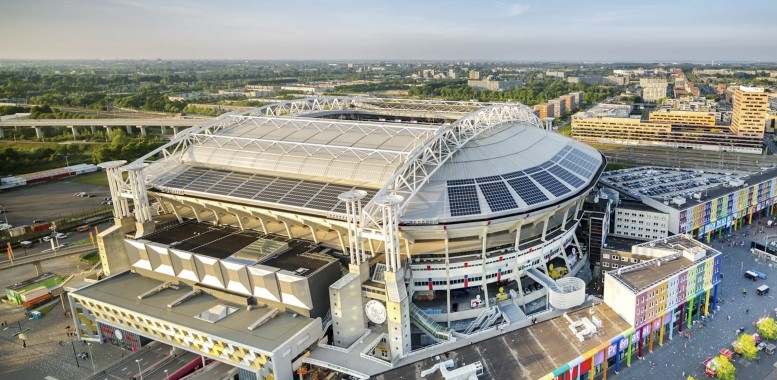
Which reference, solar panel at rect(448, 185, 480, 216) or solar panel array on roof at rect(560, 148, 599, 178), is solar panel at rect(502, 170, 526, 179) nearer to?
solar panel at rect(448, 185, 480, 216)

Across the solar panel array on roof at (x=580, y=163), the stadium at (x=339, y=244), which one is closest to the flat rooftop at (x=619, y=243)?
the stadium at (x=339, y=244)

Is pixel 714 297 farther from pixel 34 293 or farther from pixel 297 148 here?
pixel 34 293

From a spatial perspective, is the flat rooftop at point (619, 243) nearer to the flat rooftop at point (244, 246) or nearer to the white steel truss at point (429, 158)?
the white steel truss at point (429, 158)


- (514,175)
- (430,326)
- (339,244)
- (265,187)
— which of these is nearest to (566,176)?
(514,175)

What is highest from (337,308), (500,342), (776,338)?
(337,308)

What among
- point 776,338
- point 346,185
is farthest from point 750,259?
A: point 346,185

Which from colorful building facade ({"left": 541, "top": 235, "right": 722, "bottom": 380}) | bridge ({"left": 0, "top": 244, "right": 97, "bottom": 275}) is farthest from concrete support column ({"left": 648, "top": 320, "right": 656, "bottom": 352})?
bridge ({"left": 0, "top": 244, "right": 97, "bottom": 275})

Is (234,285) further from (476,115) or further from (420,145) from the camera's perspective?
(476,115)
